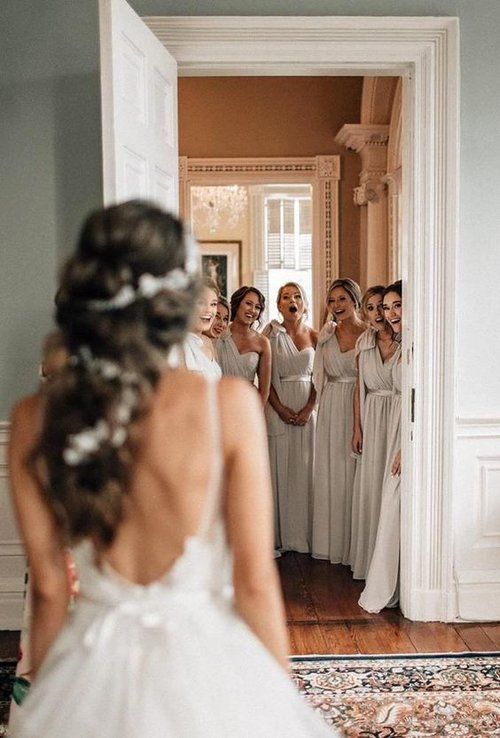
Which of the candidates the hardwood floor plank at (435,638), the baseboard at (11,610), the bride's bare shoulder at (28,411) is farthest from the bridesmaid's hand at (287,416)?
the bride's bare shoulder at (28,411)

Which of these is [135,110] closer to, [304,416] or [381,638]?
[381,638]

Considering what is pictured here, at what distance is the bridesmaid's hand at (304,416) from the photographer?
17.7ft

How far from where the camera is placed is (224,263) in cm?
985

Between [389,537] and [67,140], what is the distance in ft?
7.45

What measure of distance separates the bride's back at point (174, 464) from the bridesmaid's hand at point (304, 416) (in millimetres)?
4100

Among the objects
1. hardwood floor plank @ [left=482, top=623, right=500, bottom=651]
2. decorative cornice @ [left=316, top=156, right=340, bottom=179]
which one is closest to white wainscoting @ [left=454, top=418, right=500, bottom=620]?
hardwood floor plank @ [left=482, top=623, right=500, bottom=651]

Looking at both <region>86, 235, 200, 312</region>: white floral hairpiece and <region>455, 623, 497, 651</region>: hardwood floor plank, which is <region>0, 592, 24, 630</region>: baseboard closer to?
<region>455, 623, 497, 651</region>: hardwood floor plank

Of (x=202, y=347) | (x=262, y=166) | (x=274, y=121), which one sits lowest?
(x=202, y=347)

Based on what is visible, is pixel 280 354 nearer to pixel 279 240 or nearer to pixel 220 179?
pixel 220 179

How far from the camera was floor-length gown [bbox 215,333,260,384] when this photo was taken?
534 cm

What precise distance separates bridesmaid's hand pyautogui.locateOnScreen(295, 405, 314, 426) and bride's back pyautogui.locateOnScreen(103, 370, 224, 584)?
4100mm

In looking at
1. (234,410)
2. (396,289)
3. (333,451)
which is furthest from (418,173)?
(234,410)

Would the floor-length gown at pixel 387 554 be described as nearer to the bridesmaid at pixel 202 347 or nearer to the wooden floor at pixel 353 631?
the wooden floor at pixel 353 631

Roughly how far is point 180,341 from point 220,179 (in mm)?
6771
